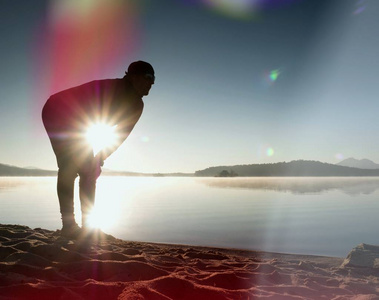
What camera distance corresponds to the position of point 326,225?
8.43 meters

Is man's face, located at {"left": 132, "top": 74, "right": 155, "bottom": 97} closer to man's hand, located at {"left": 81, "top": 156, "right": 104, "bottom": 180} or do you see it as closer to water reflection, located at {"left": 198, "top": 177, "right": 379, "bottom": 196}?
man's hand, located at {"left": 81, "top": 156, "right": 104, "bottom": 180}

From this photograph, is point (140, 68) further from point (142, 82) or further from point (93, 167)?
point (93, 167)

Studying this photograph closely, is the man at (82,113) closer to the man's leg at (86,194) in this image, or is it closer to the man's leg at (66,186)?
the man's leg at (66,186)

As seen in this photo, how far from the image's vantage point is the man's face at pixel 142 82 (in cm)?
427

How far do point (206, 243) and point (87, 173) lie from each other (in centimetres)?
321

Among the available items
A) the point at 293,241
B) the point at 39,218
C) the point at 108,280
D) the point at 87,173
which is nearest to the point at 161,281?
the point at 108,280

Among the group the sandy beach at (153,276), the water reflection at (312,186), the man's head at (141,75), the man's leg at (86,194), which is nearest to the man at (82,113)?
the man's head at (141,75)

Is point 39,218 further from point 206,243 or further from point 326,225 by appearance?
point 326,225

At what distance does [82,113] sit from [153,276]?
8.18 ft

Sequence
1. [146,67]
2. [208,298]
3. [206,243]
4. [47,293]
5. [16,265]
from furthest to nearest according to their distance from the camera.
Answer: [206,243] → [146,67] → [16,265] → [208,298] → [47,293]

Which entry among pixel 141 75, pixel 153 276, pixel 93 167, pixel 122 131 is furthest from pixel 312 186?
pixel 153 276

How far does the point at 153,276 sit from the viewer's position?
9.92 ft

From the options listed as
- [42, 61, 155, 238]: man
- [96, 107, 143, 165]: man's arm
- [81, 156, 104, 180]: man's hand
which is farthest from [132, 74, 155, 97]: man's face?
[81, 156, 104, 180]: man's hand

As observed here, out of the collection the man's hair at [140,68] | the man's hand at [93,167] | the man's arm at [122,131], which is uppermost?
the man's hair at [140,68]
